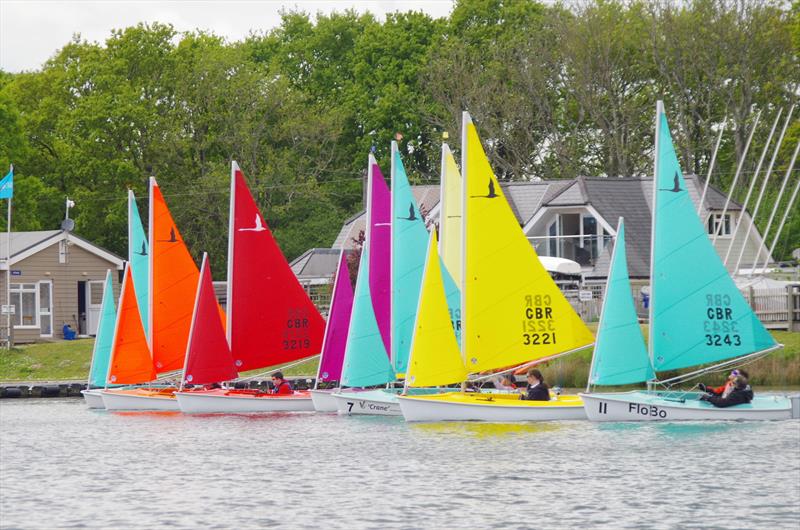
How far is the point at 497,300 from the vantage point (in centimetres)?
3903

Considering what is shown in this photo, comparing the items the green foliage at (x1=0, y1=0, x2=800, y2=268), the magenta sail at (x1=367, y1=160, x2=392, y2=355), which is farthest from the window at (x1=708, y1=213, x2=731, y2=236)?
the magenta sail at (x1=367, y1=160, x2=392, y2=355)

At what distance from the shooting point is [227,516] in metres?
26.0

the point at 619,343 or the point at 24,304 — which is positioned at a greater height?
the point at 24,304

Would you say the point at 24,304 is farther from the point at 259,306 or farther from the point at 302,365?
the point at 259,306

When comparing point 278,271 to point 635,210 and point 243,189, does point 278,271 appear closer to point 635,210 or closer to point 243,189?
point 243,189

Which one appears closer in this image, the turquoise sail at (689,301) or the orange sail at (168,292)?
the turquoise sail at (689,301)

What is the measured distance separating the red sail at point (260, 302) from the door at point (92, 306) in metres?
24.8

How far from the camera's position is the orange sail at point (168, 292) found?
1874 inches

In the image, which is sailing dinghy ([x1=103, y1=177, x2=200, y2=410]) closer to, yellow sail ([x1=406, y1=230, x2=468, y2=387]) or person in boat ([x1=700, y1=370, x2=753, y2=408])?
yellow sail ([x1=406, y1=230, x2=468, y2=387])

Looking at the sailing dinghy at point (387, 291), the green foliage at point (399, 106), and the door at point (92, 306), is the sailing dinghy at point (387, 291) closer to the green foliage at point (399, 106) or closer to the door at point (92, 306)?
the door at point (92, 306)

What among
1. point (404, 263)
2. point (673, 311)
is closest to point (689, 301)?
point (673, 311)

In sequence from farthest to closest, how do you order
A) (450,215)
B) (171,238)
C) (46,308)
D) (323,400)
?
(46,308), (171,238), (450,215), (323,400)

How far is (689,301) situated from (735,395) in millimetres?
2831

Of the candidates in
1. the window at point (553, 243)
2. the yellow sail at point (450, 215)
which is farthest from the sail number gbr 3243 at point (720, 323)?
the window at point (553, 243)
